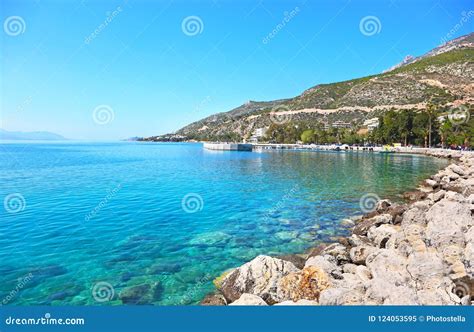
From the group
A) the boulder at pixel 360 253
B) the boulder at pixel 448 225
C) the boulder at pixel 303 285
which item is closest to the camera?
the boulder at pixel 303 285

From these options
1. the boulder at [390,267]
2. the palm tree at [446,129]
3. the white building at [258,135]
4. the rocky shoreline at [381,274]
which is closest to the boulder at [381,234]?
the rocky shoreline at [381,274]

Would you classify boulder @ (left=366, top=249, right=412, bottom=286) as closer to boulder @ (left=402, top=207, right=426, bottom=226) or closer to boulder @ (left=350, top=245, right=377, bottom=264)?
boulder @ (left=350, top=245, right=377, bottom=264)

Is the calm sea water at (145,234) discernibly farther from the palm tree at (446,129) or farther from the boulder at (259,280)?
the palm tree at (446,129)

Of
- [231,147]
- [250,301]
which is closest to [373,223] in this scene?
[250,301]

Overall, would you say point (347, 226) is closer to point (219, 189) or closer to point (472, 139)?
point (219, 189)

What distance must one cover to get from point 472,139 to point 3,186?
9069cm

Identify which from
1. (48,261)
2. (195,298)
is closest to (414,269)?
(195,298)

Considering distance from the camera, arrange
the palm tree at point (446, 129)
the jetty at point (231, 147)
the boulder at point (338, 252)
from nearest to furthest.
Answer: the boulder at point (338, 252)
the palm tree at point (446, 129)
the jetty at point (231, 147)

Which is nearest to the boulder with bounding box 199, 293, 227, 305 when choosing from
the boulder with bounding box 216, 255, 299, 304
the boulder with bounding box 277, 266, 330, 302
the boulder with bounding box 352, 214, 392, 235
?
the boulder with bounding box 216, 255, 299, 304

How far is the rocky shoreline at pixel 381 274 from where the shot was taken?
658cm

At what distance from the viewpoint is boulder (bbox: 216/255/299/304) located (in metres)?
7.52

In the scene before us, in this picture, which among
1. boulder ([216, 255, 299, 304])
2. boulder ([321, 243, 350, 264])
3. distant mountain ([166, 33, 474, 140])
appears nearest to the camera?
boulder ([216, 255, 299, 304])

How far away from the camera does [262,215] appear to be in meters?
18.2

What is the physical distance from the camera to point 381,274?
7535 millimetres
